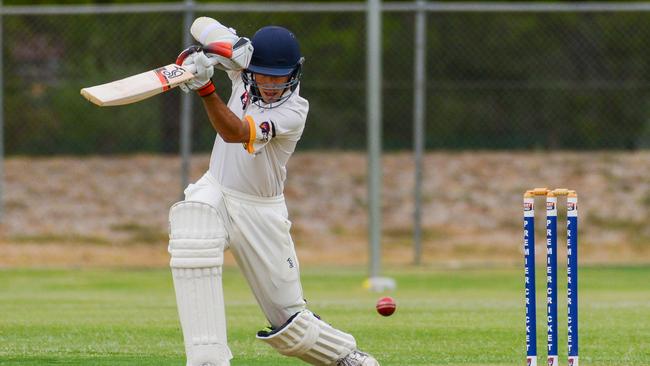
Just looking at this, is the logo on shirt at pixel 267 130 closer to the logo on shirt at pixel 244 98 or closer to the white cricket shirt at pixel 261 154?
the white cricket shirt at pixel 261 154

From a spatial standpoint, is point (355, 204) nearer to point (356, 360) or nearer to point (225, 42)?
point (356, 360)

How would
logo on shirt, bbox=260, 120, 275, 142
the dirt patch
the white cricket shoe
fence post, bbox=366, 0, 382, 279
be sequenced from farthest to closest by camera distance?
the dirt patch, fence post, bbox=366, 0, 382, 279, the white cricket shoe, logo on shirt, bbox=260, 120, 275, 142

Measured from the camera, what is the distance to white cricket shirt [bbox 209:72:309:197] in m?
5.96

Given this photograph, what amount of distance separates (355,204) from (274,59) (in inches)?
473

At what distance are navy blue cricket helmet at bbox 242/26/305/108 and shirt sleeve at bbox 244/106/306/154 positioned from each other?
0.10 metres

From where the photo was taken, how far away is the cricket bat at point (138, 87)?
527 centimetres

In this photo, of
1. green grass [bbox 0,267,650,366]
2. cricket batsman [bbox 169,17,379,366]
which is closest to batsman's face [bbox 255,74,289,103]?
cricket batsman [bbox 169,17,379,366]

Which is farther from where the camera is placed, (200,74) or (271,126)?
(271,126)

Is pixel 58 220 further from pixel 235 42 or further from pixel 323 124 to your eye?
pixel 235 42

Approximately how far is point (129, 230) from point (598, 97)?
20.4ft

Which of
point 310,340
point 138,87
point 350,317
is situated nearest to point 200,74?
point 138,87

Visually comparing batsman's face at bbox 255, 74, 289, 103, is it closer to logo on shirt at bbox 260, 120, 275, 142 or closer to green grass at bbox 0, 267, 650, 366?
logo on shirt at bbox 260, 120, 275, 142

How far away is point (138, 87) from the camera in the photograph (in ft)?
17.6

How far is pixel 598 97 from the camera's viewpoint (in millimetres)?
17188
